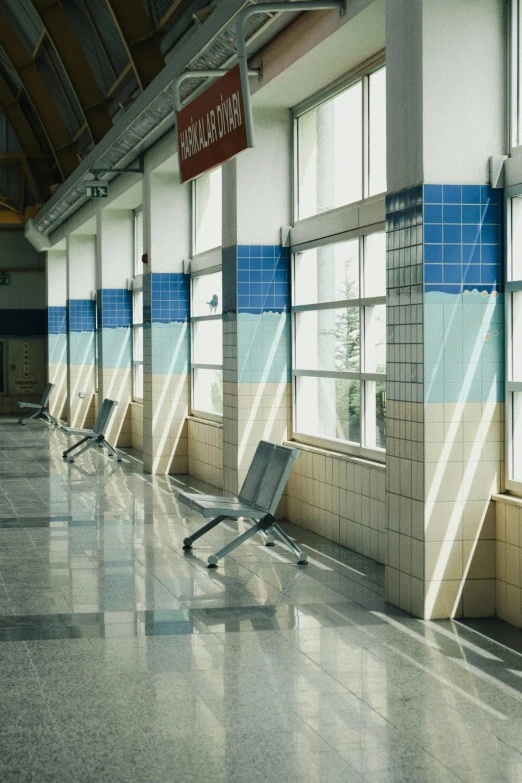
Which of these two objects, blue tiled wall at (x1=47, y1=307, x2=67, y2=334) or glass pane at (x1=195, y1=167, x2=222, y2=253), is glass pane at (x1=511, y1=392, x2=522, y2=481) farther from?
blue tiled wall at (x1=47, y1=307, x2=67, y2=334)

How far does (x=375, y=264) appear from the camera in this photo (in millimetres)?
7445

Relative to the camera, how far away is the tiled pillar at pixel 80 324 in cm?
1944

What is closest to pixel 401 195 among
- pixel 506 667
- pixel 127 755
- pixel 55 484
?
pixel 506 667

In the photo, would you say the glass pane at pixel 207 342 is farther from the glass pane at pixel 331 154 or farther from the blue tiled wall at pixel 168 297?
the glass pane at pixel 331 154

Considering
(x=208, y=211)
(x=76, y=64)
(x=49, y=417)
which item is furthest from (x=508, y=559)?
(x=49, y=417)

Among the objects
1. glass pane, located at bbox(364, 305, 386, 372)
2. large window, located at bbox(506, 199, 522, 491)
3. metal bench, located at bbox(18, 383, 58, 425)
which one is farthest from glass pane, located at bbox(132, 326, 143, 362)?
large window, located at bbox(506, 199, 522, 491)

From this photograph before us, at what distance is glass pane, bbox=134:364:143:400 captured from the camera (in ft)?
52.7

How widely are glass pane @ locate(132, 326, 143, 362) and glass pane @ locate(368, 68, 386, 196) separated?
29.2ft

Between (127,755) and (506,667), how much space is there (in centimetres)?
190

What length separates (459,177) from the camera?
551 centimetres

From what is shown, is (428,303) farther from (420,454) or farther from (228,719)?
(228,719)

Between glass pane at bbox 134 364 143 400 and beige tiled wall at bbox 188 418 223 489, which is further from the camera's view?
glass pane at bbox 134 364 143 400

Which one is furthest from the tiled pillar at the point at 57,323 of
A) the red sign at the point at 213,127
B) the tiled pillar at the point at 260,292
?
the red sign at the point at 213,127

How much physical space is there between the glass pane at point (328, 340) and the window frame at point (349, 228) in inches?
2.6
